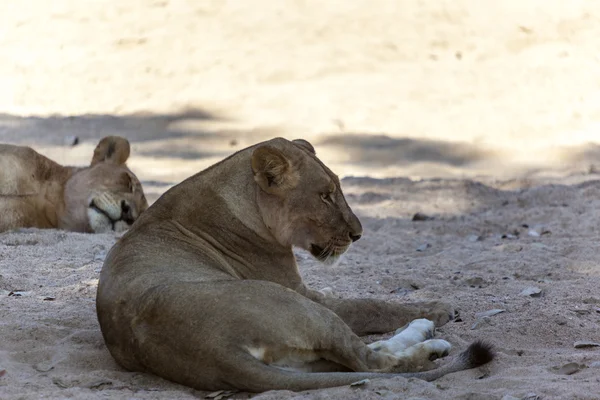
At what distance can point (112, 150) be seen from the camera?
7902 mm

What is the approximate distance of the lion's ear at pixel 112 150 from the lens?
7.90 meters

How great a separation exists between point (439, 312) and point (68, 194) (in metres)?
3.72

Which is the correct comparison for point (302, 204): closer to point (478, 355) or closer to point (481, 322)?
point (481, 322)

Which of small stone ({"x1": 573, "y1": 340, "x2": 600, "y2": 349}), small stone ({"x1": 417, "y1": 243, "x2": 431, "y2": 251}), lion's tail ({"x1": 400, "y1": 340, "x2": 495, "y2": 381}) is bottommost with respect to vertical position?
small stone ({"x1": 417, "y1": 243, "x2": 431, "y2": 251})

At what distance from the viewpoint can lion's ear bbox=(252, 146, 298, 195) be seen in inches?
183

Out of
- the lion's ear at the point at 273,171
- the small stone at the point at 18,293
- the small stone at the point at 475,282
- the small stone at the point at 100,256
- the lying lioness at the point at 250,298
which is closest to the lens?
the lying lioness at the point at 250,298

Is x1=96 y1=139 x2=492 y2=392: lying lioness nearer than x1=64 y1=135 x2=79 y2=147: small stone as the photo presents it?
Yes

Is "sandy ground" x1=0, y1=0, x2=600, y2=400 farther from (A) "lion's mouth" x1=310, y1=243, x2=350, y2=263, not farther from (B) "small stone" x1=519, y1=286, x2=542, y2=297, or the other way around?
(A) "lion's mouth" x1=310, y1=243, x2=350, y2=263

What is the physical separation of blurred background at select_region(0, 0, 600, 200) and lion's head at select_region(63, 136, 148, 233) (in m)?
1.91

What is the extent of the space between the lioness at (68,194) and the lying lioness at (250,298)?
292 centimetres

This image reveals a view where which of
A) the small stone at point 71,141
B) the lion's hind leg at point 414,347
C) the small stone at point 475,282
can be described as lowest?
the small stone at point 71,141

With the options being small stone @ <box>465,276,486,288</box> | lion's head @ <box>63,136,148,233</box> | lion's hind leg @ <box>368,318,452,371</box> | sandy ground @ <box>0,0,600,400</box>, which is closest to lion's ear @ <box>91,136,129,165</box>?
lion's head @ <box>63,136,148,233</box>

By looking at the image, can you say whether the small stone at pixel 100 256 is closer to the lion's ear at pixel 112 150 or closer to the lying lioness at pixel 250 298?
the lion's ear at pixel 112 150

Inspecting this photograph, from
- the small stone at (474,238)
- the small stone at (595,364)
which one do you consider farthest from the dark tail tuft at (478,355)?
the small stone at (474,238)
